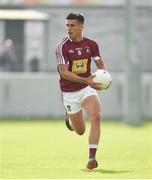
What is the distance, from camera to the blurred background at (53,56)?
890 inches

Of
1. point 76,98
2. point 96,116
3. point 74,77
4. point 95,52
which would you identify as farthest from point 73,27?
point 96,116

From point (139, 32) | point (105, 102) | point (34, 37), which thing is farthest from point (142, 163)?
point (139, 32)

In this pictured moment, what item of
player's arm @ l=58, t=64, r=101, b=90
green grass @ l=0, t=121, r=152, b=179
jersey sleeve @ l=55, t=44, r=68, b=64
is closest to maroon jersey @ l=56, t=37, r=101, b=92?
jersey sleeve @ l=55, t=44, r=68, b=64

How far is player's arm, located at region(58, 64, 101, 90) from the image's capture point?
11.1m

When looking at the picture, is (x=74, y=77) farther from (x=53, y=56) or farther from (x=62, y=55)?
(x=53, y=56)

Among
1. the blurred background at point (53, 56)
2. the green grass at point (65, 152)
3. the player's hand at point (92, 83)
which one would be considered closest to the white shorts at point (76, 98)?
the player's hand at point (92, 83)

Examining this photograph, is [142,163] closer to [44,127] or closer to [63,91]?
[63,91]

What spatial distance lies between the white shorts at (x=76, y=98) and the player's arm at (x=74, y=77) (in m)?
0.38

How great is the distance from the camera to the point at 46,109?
23.0 metres

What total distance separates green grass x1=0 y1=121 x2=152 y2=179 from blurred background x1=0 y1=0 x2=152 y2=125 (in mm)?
912

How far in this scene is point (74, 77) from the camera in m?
11.2

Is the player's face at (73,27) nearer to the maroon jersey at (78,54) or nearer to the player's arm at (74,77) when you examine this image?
the maroon jersey at (78,54)

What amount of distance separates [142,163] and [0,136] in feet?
20.9

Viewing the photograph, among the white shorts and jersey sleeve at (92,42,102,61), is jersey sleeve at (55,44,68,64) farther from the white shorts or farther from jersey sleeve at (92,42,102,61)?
the white shorts
